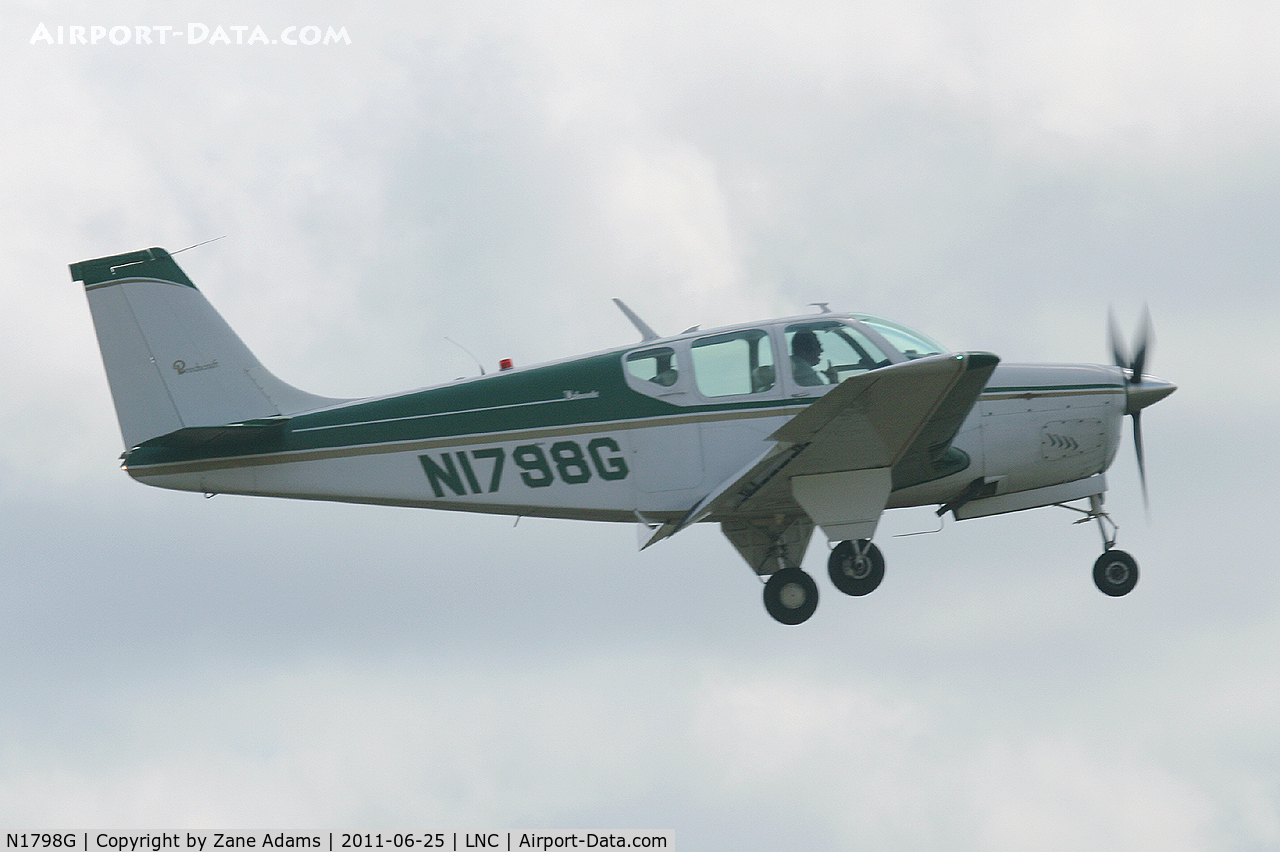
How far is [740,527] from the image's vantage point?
1545 centimetres

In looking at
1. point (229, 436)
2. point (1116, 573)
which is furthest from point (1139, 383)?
point (229, 436)

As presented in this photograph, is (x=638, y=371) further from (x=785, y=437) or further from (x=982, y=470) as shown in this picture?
(x=982, y=470)

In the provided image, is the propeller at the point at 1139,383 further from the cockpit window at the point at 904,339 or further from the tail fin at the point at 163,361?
the tail fin at the point at 163,361

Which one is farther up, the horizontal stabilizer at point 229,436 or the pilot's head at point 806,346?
the pilot's head at point 806,346

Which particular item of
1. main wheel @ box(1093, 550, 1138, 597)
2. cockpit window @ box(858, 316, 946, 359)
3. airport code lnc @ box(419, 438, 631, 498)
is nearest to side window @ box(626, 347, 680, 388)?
airport code lnc @ box(419, 438, 631, 498)

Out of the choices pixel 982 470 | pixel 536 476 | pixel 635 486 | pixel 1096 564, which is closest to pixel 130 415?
pixel 536 476

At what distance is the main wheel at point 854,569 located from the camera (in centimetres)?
1413

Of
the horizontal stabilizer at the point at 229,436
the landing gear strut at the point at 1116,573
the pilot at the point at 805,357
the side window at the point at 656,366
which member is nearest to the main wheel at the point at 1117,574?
the landing gear strut at the point at 1116,573

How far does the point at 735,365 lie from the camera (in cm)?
1382

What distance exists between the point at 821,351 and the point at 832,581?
2.33m

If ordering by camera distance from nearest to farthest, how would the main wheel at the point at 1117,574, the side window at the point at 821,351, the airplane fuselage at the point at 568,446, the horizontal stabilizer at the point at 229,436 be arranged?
the side window at the point at 821,351 < the airplane fuselage at the point at 568,446 < the horizontal stabilizer at the point at 229,436 < the main wheel at the point at 1117,574

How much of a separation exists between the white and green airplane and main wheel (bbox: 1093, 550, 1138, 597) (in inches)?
0.8

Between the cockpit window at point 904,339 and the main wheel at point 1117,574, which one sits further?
the main wheel at point 1117,574

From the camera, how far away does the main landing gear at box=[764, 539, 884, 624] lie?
14141mm
